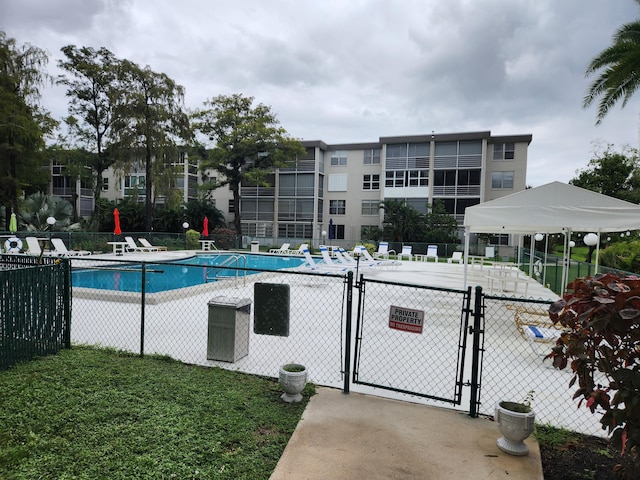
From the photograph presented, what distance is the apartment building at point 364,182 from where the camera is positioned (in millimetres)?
32344

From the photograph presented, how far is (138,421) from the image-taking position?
343 centimetres

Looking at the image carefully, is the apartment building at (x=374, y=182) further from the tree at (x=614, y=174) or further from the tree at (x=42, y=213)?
the tree at (x=42, y=213)

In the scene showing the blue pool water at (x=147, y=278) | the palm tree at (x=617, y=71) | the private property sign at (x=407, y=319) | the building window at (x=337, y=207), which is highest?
the palm tree at (x=617, y=71)

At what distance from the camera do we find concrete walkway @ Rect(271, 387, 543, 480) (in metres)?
2.88

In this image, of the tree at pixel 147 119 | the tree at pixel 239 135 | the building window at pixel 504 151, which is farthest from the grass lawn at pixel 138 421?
the building window at pixel 504 151

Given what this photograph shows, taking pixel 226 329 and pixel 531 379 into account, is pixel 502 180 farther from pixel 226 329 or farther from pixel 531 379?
pixel 226 329

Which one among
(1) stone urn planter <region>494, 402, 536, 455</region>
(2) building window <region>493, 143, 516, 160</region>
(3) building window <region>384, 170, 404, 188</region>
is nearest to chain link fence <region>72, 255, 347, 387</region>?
(1) stone urn planter <region>494, 402, 536, 455</region>

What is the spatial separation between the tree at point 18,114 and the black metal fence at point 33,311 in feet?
71.7

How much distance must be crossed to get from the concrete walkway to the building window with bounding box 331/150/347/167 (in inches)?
1353

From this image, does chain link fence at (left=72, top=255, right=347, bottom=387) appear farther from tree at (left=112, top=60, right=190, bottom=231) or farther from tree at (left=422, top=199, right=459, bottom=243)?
tree at (left=422, top=199, right=459, bottom=243)

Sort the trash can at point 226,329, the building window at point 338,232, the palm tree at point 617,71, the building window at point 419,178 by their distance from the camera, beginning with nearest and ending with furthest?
the trash can at point 226,329 < the palm tree at point 617,71 < the building window at point 419,178 < the building window at point 338,232

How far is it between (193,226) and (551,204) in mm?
31728

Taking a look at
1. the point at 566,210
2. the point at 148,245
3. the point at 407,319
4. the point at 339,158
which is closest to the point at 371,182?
the point at 339,158

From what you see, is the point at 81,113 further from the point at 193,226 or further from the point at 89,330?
the point at 89,330
